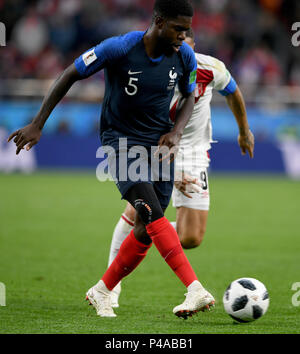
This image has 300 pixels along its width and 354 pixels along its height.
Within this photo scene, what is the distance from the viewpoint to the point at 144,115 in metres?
5.33

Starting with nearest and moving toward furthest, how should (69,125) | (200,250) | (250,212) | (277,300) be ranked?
(277,300) → (200,250) → (250,212) → (69,125)

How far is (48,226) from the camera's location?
10750mm

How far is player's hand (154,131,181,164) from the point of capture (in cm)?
523

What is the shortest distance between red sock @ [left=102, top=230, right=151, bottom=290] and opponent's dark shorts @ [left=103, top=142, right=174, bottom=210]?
376 millimetres

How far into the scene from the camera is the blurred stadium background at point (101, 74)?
18.2 m

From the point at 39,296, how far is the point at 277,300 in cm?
204

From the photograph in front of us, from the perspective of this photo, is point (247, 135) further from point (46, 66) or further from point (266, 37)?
point (266, 37)

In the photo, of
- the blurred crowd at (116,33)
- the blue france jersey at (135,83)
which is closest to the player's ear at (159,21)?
the blue france jersey at (135,83)

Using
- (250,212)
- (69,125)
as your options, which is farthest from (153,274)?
(69,125)

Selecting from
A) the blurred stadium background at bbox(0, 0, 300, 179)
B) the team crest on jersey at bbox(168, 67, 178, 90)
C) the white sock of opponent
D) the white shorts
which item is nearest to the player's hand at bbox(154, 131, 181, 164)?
the team crest on jersey at bbox(168, 67, 178, 90)

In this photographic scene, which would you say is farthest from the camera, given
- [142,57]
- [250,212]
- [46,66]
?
[46,66]

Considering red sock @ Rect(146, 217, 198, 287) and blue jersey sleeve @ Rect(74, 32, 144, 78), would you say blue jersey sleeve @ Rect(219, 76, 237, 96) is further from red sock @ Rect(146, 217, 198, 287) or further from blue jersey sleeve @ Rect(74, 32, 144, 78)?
red sock @ Rect(146, 217, 198, 287)

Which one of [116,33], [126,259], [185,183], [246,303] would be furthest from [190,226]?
[116,33]

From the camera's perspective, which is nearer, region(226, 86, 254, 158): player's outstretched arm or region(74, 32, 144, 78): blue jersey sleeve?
region(74, 32, 144, 78): blue jersey sleeve
